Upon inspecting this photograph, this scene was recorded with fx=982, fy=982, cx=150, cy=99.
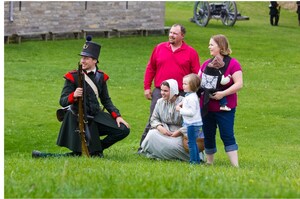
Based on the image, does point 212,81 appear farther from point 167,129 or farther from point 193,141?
point 167,129

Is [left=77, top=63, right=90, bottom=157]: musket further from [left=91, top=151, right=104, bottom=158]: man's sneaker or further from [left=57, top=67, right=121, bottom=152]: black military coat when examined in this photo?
[left=91, top=151, right=104, bottom=158]: man's sneaker

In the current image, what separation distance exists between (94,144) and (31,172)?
291cm

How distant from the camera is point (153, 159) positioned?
1336 cm

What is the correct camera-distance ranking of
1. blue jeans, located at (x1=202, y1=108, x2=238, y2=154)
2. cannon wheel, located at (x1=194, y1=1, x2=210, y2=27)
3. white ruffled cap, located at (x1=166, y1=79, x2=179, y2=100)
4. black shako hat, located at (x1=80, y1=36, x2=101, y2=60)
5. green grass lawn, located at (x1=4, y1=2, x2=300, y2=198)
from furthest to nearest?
cannon wheel, located at (x1=194, y1=1, x2=210, y2=27)
white ruffled cap, located at (x1=166, y1=79, x2=179, y2=100)
black shako hat, located at (x1=80, y1=36, x2=101, y2=60)
blue jeans, located at (x1=202, y1=108, x2=238, y2=154)
green grass lawn, located at (x1=4, y1=2, x2=300, y2=198)

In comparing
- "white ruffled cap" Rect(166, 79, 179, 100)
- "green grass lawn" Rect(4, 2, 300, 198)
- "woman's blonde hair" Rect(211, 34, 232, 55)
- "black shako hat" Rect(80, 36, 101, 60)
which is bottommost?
"green grass lawn" Rect(4, 2, 300, 198)

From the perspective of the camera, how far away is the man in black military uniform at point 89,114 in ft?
41.5

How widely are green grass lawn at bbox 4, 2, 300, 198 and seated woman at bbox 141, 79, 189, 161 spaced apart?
377 mm

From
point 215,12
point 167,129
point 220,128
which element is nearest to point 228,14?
point 215,12

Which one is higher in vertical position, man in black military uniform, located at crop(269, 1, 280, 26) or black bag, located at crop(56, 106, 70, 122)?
black bag, located at crop(56, 106, 70, 122)

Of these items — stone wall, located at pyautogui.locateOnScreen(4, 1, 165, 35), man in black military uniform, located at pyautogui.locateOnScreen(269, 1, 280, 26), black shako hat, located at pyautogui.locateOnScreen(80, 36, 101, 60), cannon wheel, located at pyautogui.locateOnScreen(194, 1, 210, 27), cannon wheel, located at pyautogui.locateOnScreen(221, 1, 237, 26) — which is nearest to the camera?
black shako hat, located at pyautogui.locateOnScreen(80, 36, 101, 60)

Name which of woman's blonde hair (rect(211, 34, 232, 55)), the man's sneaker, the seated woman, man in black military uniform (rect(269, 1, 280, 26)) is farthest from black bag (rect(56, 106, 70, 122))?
man in black military uniform (rect(269, 1, 280, 26))

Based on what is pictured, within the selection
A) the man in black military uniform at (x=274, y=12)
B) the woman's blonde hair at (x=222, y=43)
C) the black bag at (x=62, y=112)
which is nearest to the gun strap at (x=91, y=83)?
the black bag at (x=62, y=112)

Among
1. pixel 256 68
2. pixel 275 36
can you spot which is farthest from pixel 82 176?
pixel 275 36

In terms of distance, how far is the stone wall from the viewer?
35.3m
